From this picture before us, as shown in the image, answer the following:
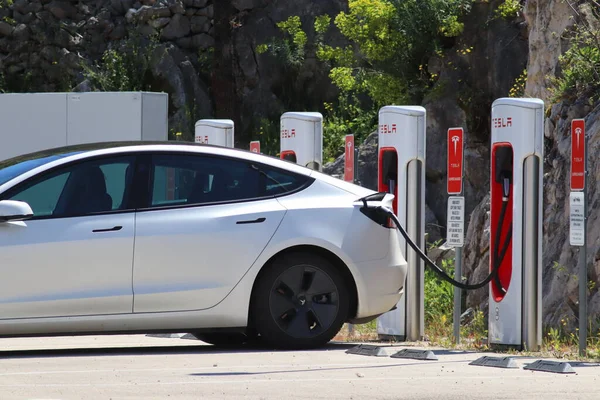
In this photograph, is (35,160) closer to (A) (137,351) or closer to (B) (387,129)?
(A) (137,351)

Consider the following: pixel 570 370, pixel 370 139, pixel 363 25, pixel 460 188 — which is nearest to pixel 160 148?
pixel 460 188

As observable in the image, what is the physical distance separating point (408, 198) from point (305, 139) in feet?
5.23

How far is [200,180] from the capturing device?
9.83m

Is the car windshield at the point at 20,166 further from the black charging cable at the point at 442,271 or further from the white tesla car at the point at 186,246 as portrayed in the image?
the black charging cable at the point at 442,271

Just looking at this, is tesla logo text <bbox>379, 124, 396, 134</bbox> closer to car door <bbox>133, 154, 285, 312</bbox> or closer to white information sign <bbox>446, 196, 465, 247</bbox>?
white information sign <bbox>446, 196, 465, 247</bbox>

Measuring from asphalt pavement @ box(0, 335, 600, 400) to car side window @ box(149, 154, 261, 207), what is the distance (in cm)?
117

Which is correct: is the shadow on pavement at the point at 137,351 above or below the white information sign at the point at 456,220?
below

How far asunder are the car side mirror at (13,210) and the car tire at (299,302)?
180 centimetres

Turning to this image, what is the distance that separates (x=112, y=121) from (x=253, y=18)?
16.2 metres

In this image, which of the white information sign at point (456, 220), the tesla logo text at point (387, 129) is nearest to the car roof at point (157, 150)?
the tesla logo text at point (387, 129)

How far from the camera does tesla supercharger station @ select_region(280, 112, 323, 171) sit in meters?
12.3

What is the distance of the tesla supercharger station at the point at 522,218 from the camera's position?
32.7 ft

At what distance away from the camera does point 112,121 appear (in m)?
18.7

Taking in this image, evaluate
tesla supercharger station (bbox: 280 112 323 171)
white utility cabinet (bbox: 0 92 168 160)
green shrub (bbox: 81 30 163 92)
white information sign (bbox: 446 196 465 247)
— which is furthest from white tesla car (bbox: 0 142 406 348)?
green shrub (bbox: 81 30 163 92)
